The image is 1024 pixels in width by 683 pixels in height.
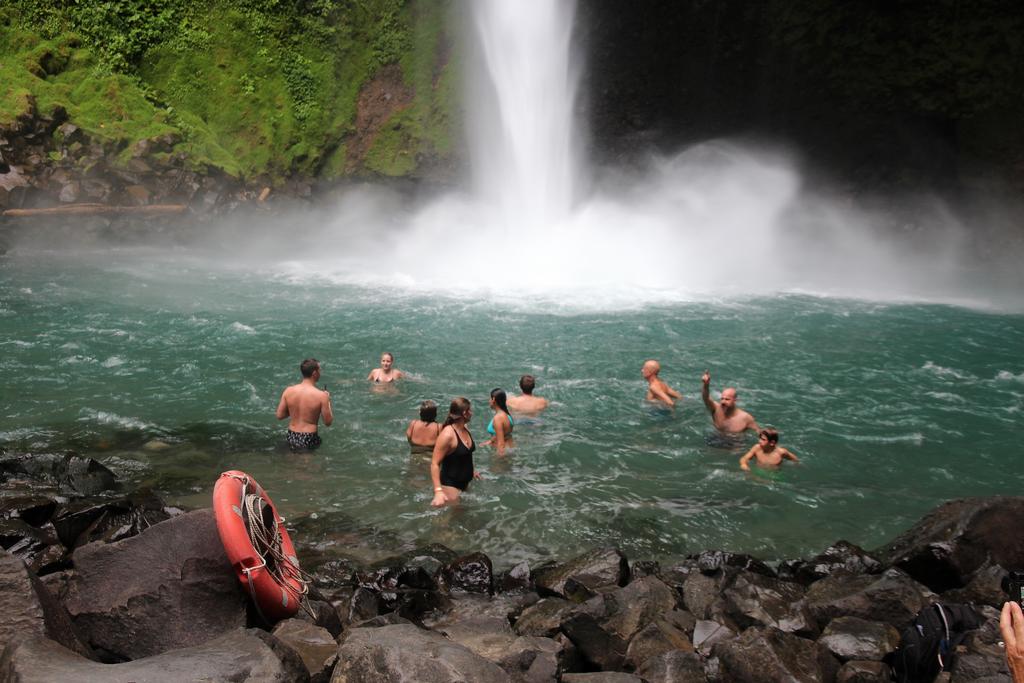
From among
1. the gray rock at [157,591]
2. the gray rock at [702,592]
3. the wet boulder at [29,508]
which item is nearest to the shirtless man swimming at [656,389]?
the gray rock at [702,592]

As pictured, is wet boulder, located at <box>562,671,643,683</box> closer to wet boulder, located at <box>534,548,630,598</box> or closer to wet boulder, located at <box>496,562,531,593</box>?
wet boulder, located at <box>534,548,630,598</box>

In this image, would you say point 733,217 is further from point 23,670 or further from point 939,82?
point 23,670

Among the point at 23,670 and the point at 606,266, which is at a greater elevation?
the point at 606,266

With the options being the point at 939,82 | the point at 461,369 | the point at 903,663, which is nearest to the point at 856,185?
the point at 939,82

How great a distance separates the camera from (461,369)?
13.4m

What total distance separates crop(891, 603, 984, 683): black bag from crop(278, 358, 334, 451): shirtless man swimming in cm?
696

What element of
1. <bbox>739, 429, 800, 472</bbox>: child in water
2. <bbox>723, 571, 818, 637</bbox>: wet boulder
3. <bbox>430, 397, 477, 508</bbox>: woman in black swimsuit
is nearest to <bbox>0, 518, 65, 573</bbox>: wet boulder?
<bbox>430, 397, 477, 508</bbox>: woman in black swimsuit

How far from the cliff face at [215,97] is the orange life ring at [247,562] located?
24.5 meters

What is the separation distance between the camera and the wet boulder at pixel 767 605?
579 centimetres

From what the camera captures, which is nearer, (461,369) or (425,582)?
(425,582)

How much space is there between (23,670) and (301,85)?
104 ft

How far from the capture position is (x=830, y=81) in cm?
2705

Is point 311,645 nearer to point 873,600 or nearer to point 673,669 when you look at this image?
point 673,669

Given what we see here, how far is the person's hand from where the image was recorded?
2.86 metres
